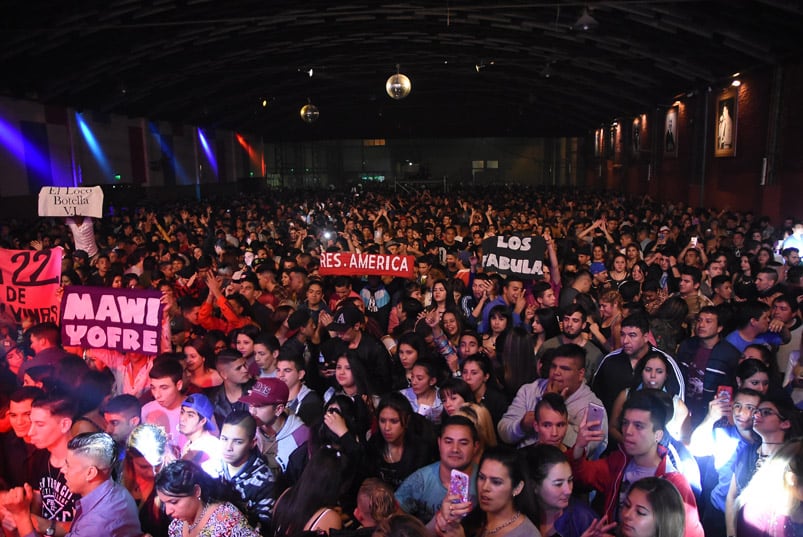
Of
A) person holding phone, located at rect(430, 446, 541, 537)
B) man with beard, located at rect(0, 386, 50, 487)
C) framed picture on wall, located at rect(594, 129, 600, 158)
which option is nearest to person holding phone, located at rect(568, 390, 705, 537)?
person holding phone, located at rect(430, 446, 541, 537)

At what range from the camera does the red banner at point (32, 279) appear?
6621 millimetres

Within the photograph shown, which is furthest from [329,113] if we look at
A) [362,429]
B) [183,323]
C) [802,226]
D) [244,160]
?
[362,429]

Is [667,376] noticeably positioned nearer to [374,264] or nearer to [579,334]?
[579,334]

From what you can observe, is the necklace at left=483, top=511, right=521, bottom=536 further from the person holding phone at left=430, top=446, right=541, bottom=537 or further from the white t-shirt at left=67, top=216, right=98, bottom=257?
the white t-shirt at left=67, top=216, right=98, bottom=257

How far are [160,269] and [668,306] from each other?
716 centimetres

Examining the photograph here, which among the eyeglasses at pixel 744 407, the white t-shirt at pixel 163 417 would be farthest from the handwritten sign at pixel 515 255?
the white t-shirt at pixel 163 417

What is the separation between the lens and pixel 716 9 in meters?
15.3

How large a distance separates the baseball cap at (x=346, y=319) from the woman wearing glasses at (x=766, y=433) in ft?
11.1

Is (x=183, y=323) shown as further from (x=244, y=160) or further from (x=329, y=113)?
(x=244, y=160)

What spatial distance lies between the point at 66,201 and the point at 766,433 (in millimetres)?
10078

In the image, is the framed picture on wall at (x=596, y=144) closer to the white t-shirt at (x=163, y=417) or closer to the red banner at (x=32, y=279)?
the red banner at (x=32, y=279)

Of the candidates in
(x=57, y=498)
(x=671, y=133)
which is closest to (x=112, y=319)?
(x=57, y=498)

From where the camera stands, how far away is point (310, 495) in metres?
3.57

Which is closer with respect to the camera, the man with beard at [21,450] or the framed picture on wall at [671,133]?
the man with beard at [21,450]
